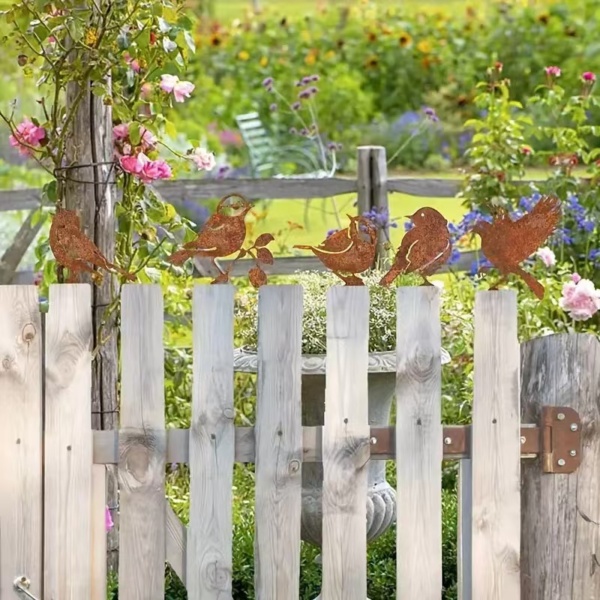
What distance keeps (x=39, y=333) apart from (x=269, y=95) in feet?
35.2

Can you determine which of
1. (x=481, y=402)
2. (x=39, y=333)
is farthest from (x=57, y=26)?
(x=481, y=402)

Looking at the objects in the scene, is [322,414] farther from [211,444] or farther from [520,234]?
[520,234]

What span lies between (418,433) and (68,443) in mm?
697

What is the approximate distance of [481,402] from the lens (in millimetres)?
2609

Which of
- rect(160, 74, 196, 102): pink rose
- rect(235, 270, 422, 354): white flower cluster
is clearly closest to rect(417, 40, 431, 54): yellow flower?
rect(160, 74, 196, 102): pink rose

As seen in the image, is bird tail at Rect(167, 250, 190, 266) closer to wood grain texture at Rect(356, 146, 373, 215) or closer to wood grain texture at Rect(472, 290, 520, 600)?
wood grain texture at Rect(472, 290, 520, 600)

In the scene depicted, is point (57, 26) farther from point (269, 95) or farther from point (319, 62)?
point (319, 62)

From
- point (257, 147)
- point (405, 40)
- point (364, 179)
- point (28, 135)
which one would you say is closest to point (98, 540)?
point (28, 135)

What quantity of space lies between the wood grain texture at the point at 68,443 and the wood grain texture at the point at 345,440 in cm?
48

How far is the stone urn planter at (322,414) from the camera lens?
328 centimetres

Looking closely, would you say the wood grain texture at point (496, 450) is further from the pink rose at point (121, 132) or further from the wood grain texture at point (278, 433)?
the pink rose at point (121, 132)

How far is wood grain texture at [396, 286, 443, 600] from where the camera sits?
2.58m

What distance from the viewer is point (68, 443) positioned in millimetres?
2596

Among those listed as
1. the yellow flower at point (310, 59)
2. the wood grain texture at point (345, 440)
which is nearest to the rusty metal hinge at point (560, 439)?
the wood grain texture at point (345, 440)
